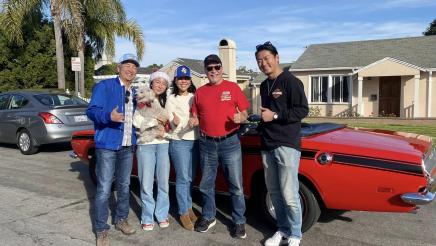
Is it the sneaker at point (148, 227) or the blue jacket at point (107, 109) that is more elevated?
the blue jacket at point (107, 109)

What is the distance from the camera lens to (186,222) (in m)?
4.75

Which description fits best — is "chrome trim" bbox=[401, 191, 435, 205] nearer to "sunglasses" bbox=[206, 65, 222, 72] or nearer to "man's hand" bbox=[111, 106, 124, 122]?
"sunglasses" bbox=[206, 65, 222, 72]

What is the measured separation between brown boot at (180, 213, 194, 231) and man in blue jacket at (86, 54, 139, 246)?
0.84 m

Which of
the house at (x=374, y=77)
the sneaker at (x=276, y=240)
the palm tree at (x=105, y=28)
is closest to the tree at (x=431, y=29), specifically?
the house at (x=374, y=77)

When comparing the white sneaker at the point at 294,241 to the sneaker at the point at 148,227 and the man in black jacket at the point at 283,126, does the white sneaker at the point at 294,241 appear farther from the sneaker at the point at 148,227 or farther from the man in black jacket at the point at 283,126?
the sneaker at the point at 148,227

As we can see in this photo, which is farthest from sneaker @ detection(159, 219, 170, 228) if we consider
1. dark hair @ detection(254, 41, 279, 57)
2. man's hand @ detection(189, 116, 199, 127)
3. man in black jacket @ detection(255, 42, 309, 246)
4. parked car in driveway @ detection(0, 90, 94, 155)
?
parked car in driveway @ detection(0, 90, 94, 155)

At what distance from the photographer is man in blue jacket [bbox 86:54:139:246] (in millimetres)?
4227

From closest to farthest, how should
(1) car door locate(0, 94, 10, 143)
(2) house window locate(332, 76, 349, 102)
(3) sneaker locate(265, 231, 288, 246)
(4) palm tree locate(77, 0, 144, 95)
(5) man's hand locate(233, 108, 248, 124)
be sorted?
(5) man's hand locate(233, 108, 248, 124) < (3) sneaker locate(265, 231, 288, 246) < (1) car door locate(0, 94, 10, 143) < (4) palm tree locate(77, 0, 144, 95) < (2) house window locate(332, 76, 349, 102)

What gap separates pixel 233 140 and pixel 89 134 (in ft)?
10.0

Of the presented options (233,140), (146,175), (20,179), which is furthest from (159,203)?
(20,179)

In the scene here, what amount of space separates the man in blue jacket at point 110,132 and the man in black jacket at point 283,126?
1.40m

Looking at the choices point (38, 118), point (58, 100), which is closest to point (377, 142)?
point (38, 118)

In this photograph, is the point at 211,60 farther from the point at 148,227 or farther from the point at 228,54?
the point at 228,54

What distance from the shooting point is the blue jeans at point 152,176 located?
15.2 feet
